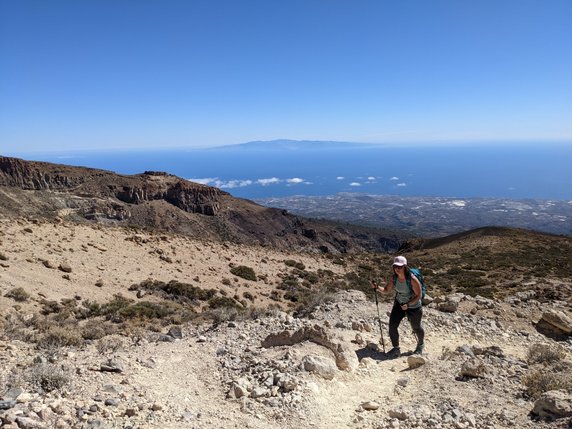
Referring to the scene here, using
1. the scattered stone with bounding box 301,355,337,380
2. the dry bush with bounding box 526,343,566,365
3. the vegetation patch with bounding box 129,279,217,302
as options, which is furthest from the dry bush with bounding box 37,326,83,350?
the dry bush with bounding box 526,343,566,365

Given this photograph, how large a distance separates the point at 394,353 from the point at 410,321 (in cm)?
73

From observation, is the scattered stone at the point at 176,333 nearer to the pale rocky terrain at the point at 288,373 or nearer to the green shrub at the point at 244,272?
the pale rocky terrain at the point at 288,373

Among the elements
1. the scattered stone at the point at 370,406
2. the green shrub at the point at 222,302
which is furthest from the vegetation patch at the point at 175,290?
the scattered stone at the point at 370,406

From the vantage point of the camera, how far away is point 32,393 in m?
5.16

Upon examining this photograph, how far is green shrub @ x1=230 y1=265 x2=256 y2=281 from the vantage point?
2158cm

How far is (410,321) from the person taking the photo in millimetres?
8125

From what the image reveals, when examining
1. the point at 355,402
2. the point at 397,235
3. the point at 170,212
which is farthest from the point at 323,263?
the point at 397,235

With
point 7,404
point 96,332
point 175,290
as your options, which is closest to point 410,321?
point 7,404

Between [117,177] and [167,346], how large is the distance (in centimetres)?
7691

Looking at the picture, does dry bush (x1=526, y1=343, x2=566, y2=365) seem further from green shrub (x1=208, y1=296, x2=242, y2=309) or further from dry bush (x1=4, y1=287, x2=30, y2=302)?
dry bush (x1=4, y1=287, x2=30, y2=302)

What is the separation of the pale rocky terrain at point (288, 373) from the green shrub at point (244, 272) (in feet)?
31.4

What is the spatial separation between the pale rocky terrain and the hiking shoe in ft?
0.48

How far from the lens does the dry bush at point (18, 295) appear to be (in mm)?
12046

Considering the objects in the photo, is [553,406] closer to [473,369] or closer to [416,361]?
[473,369]
